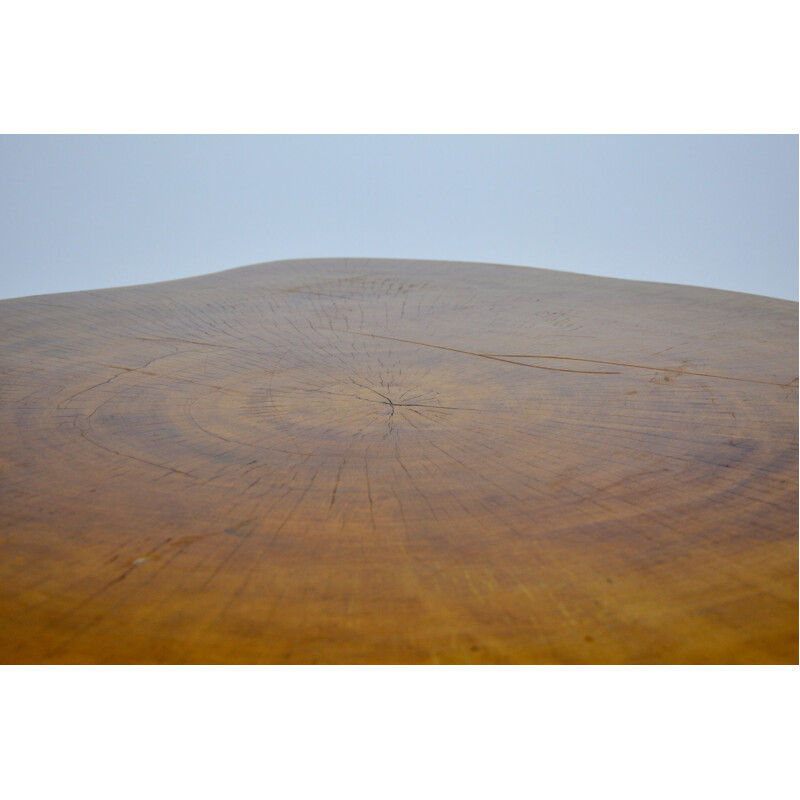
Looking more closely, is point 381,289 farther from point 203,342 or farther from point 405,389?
point 405,389

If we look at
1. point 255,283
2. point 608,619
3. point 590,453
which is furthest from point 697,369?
point 255,283

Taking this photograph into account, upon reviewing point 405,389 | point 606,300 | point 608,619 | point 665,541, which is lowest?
point 608,619

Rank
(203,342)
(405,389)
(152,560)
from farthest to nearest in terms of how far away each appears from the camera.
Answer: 1. (203,342)
2. (405,389)
3. (152,560)

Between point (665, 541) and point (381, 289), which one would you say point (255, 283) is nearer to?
point (381, 289)

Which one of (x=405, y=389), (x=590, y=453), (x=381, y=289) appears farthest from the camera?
(x=381, y=289)

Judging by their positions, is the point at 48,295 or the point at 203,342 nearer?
the point at 203,342

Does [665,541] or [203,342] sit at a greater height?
[203,342]

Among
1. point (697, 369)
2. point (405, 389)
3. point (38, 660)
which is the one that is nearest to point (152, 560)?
point (38, 660)
